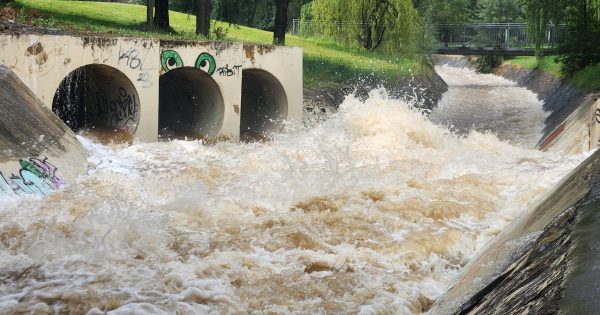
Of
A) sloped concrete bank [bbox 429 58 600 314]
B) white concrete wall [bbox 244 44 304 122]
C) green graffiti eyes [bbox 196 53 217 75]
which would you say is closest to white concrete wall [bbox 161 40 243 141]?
green graffiti eyes [bbox 196 53 217 75]

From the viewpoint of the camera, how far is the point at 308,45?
37.4 m

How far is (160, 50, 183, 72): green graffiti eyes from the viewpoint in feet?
57.3

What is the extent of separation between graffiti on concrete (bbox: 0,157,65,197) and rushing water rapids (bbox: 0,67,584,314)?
0.34 m

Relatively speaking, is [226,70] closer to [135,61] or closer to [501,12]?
[135,61]

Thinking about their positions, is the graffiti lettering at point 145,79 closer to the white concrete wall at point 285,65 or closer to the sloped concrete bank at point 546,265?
the white concrete wall at point 285,65

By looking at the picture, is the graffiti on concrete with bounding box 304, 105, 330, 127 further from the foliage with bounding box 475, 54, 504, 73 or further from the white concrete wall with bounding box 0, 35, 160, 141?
the foliage with bounding box 475, 54, 504, 73

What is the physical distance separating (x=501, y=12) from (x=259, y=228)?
61543 millimetres

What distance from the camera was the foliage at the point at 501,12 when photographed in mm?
65938

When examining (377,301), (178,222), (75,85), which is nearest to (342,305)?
(377,301)

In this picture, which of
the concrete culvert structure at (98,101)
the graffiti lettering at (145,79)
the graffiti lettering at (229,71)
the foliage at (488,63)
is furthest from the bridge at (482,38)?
the graffiti lettering at (145,79)

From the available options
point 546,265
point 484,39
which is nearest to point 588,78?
point 546,265

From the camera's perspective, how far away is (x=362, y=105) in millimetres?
20250

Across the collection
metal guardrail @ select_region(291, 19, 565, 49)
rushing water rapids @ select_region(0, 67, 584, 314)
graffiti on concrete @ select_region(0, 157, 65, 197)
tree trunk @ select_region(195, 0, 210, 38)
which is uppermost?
metal guardrail @ select_region(291, 19, 565, 49)

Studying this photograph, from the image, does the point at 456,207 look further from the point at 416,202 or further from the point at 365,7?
the point at 365,7
